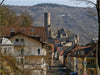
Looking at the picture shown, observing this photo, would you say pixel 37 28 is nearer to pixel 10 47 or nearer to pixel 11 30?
pixel 11 30

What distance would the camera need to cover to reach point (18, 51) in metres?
45.0

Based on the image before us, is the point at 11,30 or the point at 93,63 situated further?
the point at 93,63

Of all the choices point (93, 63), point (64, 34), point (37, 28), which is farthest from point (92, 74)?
point (64, 34)

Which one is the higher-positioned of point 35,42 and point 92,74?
point 35,42

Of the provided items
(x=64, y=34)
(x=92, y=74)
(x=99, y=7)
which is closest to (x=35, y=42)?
(x=92, y=74)

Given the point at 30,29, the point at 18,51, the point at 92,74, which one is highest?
the point at 30,29

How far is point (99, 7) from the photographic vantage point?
1125 centimetres

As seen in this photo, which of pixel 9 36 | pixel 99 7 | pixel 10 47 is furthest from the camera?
pixel 9 36

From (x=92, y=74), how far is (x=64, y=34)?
13412cm

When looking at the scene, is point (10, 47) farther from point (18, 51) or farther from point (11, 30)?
point (11, 30)

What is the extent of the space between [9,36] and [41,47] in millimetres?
4542

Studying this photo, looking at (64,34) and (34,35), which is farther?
(64,34)

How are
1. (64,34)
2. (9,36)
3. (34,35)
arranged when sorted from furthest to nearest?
(64,34) → (34,35) → (9,36)

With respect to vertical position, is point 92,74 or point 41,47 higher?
point 41,47
